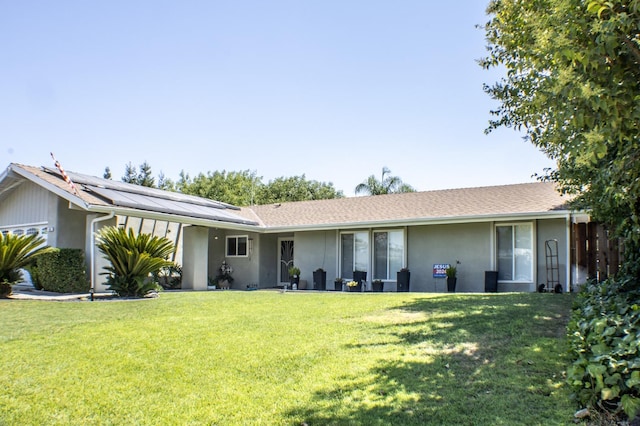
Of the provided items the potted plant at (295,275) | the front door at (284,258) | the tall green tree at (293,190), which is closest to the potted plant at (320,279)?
the potted plant at (295,275)

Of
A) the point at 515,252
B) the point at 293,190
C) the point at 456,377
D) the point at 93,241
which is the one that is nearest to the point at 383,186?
the point at 293,190

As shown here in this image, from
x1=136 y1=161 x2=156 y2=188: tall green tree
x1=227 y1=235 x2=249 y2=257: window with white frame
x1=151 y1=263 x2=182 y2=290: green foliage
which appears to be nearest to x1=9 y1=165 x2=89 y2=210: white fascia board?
x1=151 y1=263 x2=182 y2=290: green foliage

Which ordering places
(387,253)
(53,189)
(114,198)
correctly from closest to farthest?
(53,189) < (114,198) < (387,253)

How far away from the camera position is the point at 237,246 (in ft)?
69.3

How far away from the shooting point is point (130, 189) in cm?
1745

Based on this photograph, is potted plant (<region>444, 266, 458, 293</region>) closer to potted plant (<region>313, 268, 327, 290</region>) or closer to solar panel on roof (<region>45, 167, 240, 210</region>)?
potted plant (<region>313, 268, 327, 290</region>)

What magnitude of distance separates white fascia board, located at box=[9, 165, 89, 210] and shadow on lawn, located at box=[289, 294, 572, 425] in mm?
9636

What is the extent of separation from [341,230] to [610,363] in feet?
48.8

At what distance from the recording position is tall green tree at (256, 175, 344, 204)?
154 feet

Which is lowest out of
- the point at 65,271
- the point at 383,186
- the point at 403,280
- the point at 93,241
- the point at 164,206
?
the point at 403,280

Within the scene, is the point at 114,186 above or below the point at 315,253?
above

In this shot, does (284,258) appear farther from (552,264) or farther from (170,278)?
(552,264)

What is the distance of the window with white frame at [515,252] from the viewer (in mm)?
14852

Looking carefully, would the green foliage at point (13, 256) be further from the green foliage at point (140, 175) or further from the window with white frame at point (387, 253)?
the green foliage at point (140, 175)
